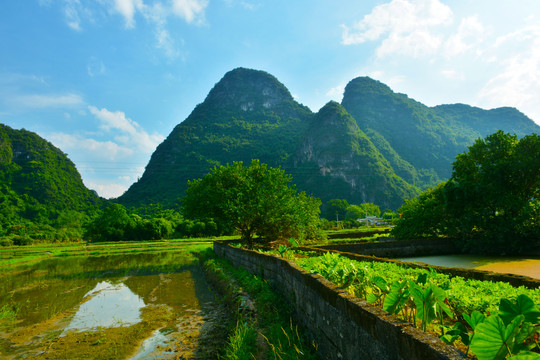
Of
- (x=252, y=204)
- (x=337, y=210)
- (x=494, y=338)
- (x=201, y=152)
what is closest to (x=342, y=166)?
(x=337, y=210)

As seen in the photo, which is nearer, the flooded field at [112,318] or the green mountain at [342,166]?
the flooded field at [112,318]

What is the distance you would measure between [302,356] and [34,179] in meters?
141

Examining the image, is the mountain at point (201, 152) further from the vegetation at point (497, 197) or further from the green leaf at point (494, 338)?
the green leaf at point (494, 338)

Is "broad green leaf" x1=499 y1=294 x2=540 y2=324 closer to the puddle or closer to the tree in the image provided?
the puddle

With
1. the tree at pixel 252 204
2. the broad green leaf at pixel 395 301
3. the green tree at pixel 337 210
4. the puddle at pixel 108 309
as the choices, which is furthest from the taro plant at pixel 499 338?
the green tree at pixel 337 210

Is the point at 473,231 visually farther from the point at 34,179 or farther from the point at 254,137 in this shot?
the point at 254,137

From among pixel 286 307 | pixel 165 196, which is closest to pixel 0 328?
pixel 286 307

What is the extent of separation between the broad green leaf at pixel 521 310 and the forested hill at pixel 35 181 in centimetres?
10342

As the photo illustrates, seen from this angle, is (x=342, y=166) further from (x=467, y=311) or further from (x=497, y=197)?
(x=467, y=311)

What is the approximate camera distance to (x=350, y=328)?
3.71m

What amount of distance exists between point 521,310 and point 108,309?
12.6 m

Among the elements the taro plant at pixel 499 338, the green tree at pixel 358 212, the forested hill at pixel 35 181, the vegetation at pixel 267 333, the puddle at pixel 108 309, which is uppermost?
the forested hill at pixel 35 181

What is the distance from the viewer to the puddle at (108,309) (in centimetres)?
954

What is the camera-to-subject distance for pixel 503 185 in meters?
20.6
